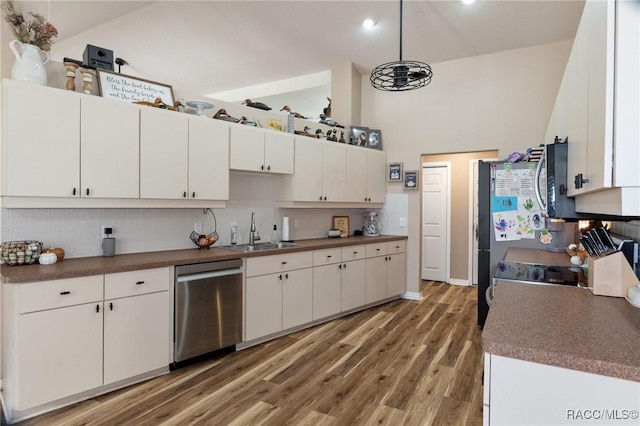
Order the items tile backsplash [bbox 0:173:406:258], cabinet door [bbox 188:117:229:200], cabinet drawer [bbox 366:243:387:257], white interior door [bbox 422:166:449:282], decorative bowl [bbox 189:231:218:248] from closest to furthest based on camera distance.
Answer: tile backsplash [bbox 0:173:406:258], cabinet door [bbox 188:117:229:200], decorative bowl [bbox 189:231:218:248], cabinet drawer [bbox 366:243:387:257], white interior door [bbox 422:166:449:282]

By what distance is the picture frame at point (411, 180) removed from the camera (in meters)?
4.95

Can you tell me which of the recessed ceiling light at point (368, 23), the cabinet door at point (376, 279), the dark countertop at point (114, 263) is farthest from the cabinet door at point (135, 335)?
the recessed ceiling light at point (368, 23)

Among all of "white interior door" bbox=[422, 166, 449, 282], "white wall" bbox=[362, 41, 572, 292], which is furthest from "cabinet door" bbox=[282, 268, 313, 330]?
"white interior door" bbox=[422, 166, 449, 282]

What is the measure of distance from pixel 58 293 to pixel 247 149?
191 centimetres

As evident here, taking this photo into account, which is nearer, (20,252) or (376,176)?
(20,252)

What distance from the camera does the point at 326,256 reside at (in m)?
3.95

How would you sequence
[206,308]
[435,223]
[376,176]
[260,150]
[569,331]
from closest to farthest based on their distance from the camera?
1. [569,331]
2. [206,308]
3. [260,150]
4. [376,176]
5. [435,223]

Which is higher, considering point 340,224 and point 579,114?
point 579,114


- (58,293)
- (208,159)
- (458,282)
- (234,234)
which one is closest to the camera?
(58,293)

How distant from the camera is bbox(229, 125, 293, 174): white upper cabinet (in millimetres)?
3391

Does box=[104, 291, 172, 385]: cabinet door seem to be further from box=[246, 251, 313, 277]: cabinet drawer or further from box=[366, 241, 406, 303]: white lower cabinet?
box=[366, 241, 406, 303]: white lower cabinet

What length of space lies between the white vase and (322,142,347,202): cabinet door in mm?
2660

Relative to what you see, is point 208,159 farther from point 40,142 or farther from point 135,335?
point 135,335

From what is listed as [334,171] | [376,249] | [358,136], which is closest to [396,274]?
[376,249]
